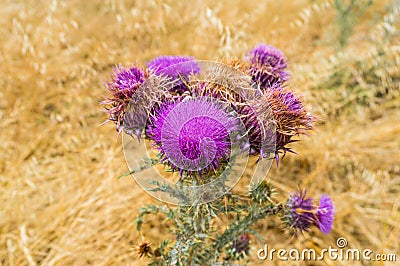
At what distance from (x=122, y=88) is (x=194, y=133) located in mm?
271

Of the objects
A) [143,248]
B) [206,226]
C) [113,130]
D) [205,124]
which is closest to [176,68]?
[205,124]

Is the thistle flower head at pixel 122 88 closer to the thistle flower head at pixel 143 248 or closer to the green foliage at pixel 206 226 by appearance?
the green foliage at pixel 206 226

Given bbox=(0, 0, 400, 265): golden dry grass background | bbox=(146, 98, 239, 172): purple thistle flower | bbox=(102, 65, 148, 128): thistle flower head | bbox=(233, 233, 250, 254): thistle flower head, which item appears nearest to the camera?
bbox=(146, 98, 239, 172): purple thistle flower

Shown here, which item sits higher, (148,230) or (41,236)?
(148,230)

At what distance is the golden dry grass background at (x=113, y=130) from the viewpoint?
73.9 inches

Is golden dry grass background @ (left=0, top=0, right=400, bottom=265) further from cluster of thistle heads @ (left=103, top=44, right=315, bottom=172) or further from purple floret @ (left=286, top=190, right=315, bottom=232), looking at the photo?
cluster of thistle heads @ (left=103, top=44, right=315, bottom=172)

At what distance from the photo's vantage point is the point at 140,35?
9.31 ft

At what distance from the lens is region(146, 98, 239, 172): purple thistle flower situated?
0.89 metres

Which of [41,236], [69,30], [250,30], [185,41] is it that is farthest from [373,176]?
[69,30]

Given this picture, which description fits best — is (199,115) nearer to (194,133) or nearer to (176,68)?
(194,133)

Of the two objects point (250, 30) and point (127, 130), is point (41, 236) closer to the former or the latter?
point (127, 130)

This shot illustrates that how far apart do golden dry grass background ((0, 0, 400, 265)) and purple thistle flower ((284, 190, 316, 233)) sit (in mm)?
593

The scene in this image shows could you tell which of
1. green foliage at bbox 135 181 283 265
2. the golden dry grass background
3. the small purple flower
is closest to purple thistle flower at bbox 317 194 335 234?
the small purple flower

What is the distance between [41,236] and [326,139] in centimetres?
185
